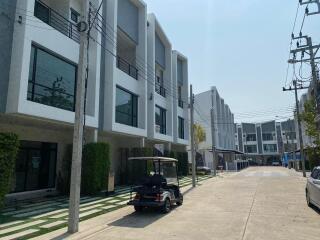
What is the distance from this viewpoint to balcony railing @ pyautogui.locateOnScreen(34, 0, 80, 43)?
15.4 metres

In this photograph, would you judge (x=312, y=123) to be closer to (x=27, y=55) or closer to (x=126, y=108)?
(x=126, y=108)

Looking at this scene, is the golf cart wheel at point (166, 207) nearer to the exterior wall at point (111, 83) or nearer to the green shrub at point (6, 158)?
the green shrub at point (6, 158)

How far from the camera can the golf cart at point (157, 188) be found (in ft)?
37.7

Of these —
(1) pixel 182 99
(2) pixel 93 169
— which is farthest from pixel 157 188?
(1) pixel 182 99

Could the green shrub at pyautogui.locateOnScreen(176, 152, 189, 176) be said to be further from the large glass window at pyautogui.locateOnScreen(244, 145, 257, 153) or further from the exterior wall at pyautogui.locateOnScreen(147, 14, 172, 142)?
the large glass window at pyautogui.locateOnScreen(244, 145, 257, 153)

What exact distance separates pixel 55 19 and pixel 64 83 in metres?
3.81

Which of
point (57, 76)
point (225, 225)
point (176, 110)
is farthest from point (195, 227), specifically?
point (176, 110)

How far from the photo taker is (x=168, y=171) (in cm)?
1334

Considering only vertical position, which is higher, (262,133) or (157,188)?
(262,133)

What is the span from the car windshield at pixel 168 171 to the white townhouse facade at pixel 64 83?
5337mm

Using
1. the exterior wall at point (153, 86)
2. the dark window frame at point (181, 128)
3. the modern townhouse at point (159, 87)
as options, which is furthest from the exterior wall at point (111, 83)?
the dark window frame at point (181, 128)

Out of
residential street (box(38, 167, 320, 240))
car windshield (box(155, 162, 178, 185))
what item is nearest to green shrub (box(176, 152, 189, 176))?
car windshield (box(155, 162, 178, 185))

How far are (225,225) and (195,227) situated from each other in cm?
104

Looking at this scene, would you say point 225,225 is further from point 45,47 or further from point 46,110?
point 45,47
